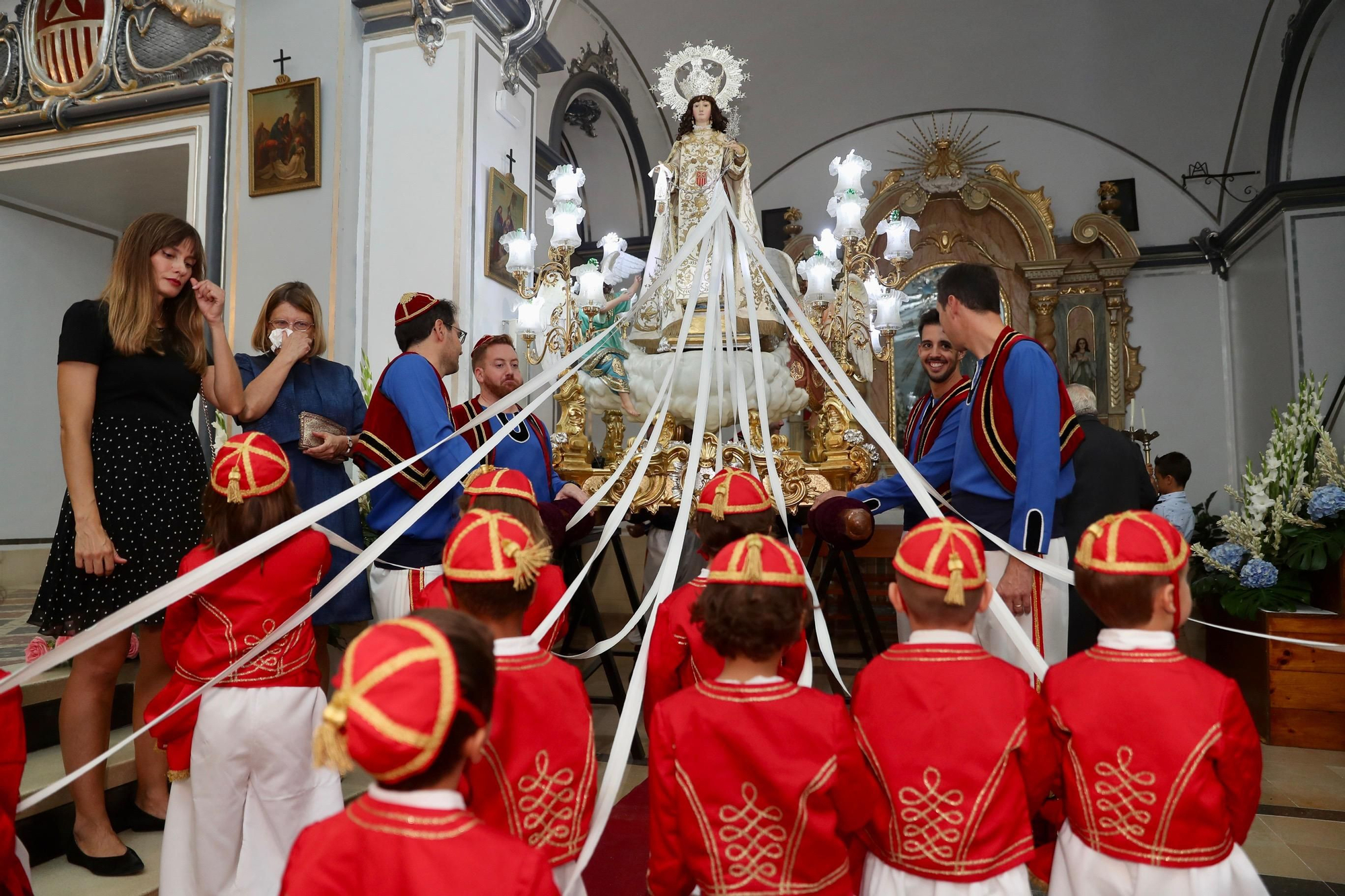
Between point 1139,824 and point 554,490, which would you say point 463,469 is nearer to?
point 554,490

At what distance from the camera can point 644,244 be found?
416 inches

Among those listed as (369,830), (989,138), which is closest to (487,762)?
(369,830)

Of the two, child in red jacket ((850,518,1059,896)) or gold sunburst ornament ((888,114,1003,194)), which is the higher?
gold sunburst ornament ((888,114,1003,194))

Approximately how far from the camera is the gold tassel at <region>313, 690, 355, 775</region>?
105cm

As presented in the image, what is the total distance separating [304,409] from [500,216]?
3.31 m

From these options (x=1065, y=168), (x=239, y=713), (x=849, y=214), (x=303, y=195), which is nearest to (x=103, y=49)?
(x=303, y=195)

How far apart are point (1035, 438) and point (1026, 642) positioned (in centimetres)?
64

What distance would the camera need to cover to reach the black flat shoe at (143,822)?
2.60 meters

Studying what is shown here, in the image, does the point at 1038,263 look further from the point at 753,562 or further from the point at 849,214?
the point at 753,562

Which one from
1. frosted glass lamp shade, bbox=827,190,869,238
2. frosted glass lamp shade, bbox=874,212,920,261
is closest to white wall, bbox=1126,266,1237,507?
frosted glass lamp shade, bbox=874,212,920,261

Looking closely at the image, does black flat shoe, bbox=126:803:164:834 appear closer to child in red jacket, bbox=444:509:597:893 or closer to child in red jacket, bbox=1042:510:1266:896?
child in red jacket, bbox=444:509:597:893

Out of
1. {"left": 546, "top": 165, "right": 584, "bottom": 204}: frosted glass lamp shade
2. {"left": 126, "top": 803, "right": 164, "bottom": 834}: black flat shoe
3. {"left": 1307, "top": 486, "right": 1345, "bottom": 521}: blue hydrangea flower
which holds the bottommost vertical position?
{"left": 126, "top": 803, "right": 164, "bottom": 834}: black flat shoe

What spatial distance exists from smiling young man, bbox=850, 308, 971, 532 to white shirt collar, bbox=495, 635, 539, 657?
170 cm

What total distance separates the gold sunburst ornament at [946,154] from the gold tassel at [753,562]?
952cm
